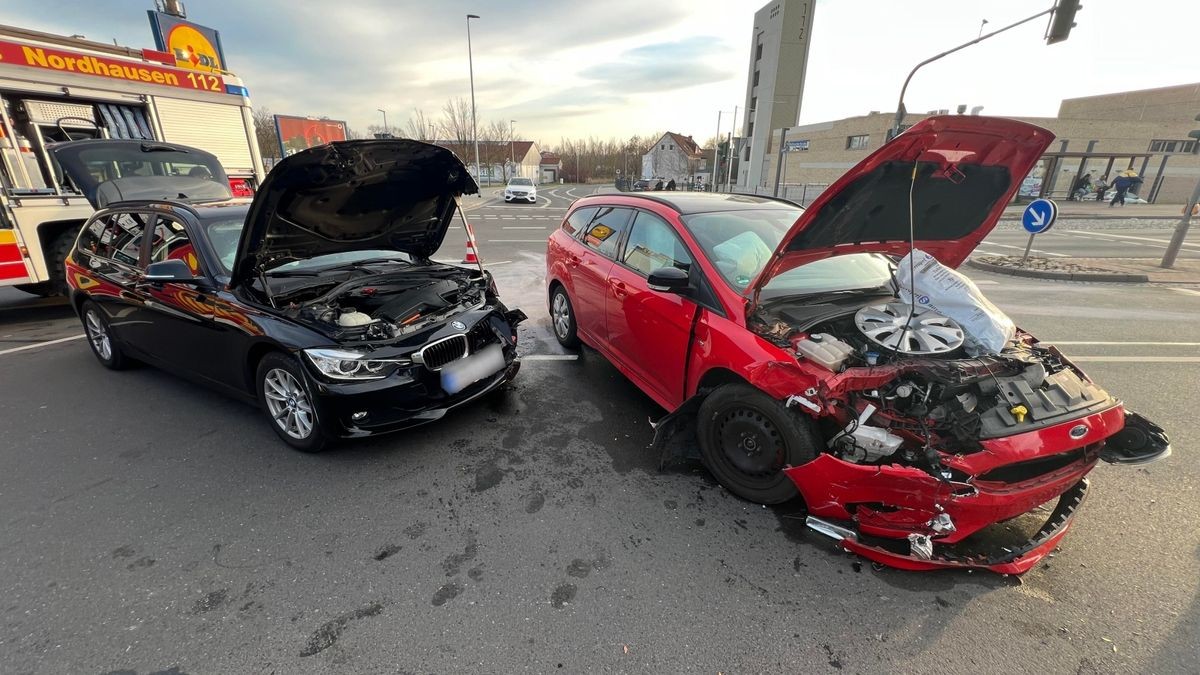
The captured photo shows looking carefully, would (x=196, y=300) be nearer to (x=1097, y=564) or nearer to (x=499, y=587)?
(x=499, y=587)

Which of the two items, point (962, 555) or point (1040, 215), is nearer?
point (962, 555)

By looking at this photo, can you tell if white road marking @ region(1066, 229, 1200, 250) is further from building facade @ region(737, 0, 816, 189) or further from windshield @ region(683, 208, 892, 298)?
building facade @ region(737, 0, 816, 189)

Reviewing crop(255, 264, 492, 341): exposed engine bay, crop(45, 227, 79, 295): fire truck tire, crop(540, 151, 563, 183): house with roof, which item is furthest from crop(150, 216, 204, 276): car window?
crop(540, 151, 563, 183): house with roof

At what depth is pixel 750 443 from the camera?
110 inches

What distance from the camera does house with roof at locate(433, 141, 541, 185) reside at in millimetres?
49375

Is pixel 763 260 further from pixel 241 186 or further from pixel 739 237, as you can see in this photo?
pixel 241 186

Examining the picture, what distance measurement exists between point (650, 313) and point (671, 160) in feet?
264

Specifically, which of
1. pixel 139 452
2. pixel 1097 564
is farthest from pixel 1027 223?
pixel 139 452

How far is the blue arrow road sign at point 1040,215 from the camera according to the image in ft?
28.2

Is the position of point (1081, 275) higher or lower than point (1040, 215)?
lower

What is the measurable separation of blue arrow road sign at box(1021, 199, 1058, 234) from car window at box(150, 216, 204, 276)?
461 inches

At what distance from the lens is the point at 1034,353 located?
275cm

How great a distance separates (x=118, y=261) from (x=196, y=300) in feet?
4.82

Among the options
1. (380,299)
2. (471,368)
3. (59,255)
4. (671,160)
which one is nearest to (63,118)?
(59,255)
